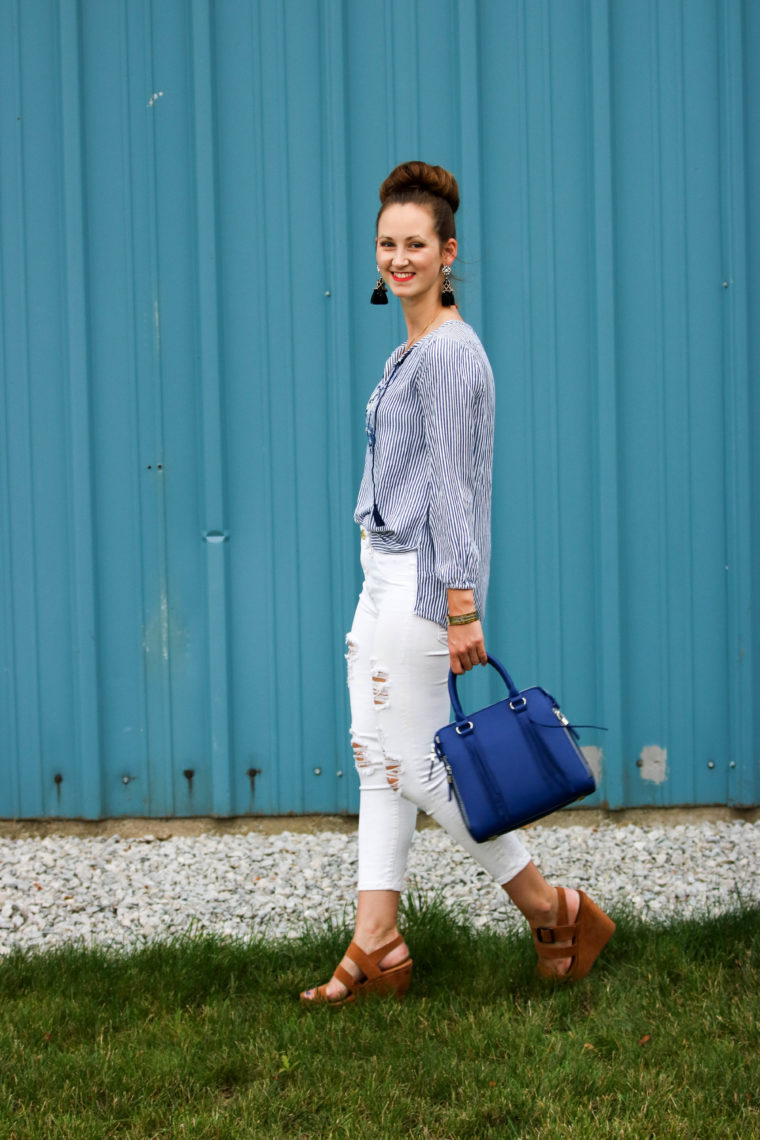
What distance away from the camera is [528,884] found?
3160 millimetres

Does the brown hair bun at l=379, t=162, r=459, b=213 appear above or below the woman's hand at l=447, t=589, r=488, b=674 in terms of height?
above

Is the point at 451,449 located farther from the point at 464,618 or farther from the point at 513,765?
the point at 513,765

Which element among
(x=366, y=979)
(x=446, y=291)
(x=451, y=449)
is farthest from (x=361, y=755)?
(x=446, y=291)

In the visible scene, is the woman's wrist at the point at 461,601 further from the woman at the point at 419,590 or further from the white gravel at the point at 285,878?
the white gravel at the point at 285,878

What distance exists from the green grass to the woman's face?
1822mm

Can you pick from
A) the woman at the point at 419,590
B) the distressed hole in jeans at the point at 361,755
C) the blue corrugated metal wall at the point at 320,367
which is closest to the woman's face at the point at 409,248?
the woman at the point at 419,590

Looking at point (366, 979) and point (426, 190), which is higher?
point (426, 190)

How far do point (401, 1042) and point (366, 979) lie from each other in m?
0.28

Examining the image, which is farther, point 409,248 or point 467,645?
point 409,248

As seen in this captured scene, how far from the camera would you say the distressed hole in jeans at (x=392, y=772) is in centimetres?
311

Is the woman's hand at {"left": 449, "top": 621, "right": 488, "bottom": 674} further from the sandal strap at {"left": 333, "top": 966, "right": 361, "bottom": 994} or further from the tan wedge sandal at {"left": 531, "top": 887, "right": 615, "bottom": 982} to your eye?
the sandal strap at {"left": 333, "top": 966, "right": 361, "bottom": 994}

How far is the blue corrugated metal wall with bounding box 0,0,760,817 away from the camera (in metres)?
4.82

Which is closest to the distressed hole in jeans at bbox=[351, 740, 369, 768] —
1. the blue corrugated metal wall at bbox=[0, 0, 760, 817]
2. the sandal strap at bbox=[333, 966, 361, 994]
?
the sandal strap at bbox=[333, 966, 361, 994]

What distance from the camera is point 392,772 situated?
123 inches
